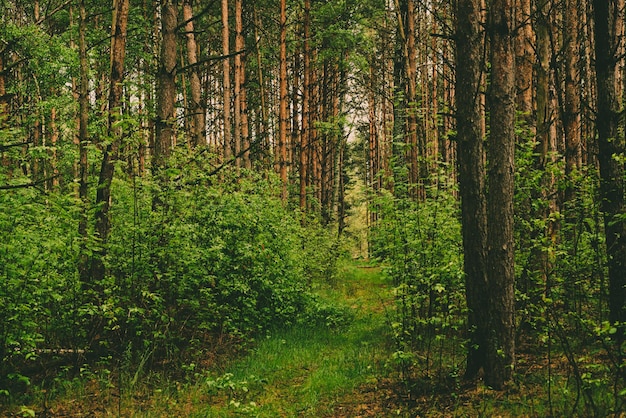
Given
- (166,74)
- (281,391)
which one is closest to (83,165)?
(166,74)

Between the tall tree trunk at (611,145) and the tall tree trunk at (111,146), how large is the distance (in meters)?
5.60

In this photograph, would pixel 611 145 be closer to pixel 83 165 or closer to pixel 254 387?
pixel 254 387

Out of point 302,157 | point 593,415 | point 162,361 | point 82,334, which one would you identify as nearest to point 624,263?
point 593,415

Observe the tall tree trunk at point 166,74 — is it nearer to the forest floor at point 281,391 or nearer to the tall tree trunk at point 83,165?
the tall tree trunk at point 83,165

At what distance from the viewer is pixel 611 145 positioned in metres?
5.08

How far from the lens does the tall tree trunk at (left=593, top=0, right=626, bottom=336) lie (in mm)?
4969

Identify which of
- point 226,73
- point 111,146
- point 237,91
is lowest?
point 111,146

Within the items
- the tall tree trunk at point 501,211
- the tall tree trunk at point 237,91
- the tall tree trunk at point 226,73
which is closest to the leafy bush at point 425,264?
the tall tree trunk at point 501,211

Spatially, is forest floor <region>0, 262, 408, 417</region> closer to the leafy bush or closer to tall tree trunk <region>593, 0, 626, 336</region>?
the leafy bush

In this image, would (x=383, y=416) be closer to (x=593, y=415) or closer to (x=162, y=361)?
(x=593, y=415)

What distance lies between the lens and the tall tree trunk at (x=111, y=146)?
6.12 meters

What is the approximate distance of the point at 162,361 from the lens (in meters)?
6.44

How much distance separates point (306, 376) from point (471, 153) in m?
3.74

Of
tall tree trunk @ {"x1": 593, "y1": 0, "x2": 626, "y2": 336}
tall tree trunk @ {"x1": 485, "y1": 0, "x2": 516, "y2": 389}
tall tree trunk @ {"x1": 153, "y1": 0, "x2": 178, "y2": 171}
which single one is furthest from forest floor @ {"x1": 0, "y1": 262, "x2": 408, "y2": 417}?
tall tree trunk @ {"x1": 153, "y1": 0, "x2": 178, "y2": 171}
